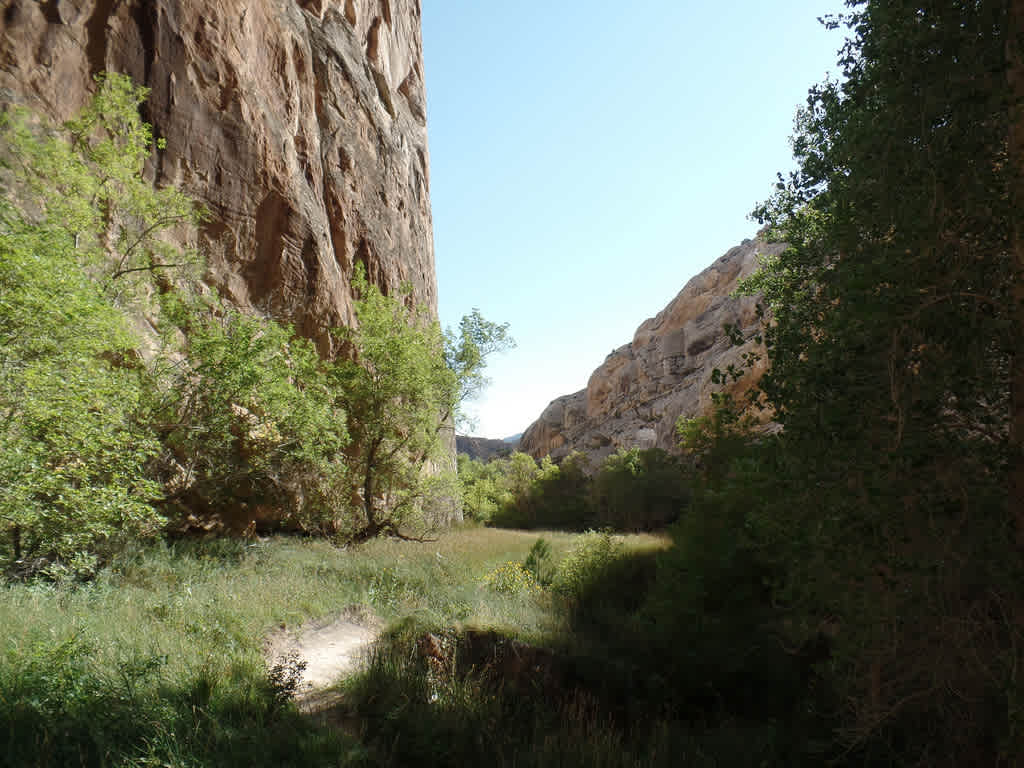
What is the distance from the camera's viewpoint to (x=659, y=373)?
185 ft

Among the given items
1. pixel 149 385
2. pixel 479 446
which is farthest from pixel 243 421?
pixel 479 446

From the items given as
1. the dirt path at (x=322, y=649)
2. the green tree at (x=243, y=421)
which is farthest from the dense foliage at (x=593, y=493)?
the dirt path at (x=322, y=649)

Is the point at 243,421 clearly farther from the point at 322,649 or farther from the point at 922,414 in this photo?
the point at 922,414

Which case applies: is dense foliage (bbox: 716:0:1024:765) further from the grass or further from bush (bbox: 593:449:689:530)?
bush (bbox: 593:449:689:530)

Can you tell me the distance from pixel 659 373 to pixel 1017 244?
55219 millimetres

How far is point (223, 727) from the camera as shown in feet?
13.4

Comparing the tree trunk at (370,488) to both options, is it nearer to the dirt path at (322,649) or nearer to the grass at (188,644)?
the grass at (188,644)

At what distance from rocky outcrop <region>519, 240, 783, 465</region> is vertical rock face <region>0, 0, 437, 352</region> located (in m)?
30.8

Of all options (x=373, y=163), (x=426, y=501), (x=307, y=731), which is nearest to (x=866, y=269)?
(x=307, y=731)

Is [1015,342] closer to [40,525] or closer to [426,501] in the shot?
[40,525]

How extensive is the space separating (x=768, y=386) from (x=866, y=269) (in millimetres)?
1191

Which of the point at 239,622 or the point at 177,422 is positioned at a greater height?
the point at 177,422

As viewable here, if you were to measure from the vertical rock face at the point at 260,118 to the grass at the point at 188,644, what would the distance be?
8302mm

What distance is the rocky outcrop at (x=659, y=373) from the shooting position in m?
47.8
